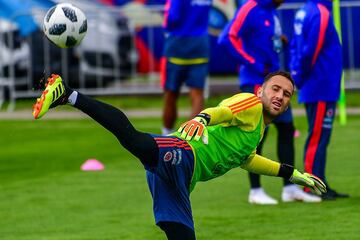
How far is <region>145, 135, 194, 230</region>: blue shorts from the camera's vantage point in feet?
22.6

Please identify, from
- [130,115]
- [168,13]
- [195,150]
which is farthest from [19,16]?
[195,150]

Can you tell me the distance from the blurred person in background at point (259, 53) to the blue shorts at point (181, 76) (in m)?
3.86

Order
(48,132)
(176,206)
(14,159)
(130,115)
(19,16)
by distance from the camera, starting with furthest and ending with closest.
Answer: (19,16), (130,115), (48,132), (14,159), (176,206)

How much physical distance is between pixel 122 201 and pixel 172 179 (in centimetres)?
400

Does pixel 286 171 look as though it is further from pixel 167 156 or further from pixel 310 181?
pixel 167 156

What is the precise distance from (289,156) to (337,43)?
47.1 inches

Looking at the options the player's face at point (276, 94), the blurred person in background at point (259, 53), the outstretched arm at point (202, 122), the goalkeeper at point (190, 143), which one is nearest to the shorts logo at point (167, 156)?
the goalkeeper at point (190, 143)

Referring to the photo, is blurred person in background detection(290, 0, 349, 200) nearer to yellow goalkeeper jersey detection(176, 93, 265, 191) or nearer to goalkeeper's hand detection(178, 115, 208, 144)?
yellow goalkeeper jersey detection(176, 93, 265, 191)

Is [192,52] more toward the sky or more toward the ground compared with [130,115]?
more toward the sky

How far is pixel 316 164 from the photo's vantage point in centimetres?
1064

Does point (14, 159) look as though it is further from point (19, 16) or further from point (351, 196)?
point (19, 16)

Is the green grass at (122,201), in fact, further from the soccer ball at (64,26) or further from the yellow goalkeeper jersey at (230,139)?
the soccer ball at (64,26)

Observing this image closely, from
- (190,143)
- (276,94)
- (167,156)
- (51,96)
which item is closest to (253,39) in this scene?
(276,94)

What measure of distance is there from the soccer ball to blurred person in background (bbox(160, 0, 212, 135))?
6367 millimetres
